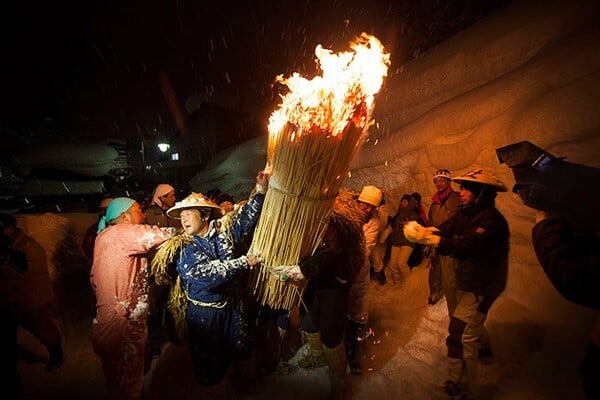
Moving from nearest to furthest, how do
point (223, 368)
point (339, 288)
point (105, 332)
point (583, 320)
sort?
point (105, 332) → point (223, 368) → point (339, 288) → point (583, 320)

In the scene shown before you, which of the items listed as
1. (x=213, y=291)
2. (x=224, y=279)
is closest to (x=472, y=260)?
(x=224, y=279)

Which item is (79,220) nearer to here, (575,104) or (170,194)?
(170,194)

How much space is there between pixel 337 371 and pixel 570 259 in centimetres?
235

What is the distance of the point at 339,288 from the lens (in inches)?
114

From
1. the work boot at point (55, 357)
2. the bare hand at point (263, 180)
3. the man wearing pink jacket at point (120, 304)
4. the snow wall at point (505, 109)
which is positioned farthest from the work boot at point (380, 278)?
the work boot at point (55, 357)

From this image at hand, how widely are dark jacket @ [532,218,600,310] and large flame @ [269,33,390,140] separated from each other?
52.9 inches

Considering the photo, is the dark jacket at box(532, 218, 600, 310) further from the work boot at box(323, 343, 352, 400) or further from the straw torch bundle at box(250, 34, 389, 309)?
the work boot at box(323, 343, 352, 400)

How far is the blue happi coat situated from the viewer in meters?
2.39

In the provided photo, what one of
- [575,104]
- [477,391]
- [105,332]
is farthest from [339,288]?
[575,104]

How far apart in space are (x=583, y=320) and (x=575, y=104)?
2.65 metres

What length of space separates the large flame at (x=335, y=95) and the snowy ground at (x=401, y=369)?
2831 millimetres

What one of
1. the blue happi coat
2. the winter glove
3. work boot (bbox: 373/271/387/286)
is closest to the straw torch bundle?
the blue happi coat

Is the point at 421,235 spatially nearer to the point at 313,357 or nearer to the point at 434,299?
the point at 313,357

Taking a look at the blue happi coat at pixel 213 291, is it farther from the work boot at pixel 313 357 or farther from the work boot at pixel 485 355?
the work boot at pixel 485 355
